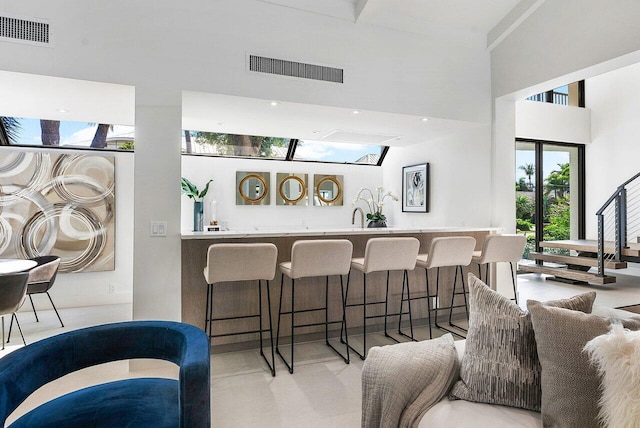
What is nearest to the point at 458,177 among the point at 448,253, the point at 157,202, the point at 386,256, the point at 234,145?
the point at 448,253

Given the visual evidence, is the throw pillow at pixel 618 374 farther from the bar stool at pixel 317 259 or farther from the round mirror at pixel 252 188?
the round mirror at pixel 252 188

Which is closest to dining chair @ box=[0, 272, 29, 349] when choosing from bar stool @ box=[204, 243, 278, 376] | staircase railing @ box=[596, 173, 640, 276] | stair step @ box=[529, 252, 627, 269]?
bar stool @ box=[204, 243, 278, 376]

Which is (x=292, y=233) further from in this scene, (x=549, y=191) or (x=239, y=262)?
(x=549, y=191)

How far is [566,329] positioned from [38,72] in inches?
141

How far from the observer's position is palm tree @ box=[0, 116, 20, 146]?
4191 millimetres

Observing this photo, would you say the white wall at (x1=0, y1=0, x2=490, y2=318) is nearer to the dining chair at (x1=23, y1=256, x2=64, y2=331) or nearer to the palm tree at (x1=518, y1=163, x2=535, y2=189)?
the dining chair at (x1=23, y1=256, x2=64, y2=331)

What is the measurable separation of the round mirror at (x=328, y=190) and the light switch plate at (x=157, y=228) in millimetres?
3082

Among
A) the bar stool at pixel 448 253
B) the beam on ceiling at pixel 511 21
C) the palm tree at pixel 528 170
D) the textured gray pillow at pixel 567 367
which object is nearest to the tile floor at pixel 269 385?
the bar stool at pixel 448 253

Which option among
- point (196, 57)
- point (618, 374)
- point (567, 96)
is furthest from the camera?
point (567, 96)

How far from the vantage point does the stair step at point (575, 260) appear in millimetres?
5500

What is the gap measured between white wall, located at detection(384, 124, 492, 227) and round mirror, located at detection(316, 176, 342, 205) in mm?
1155

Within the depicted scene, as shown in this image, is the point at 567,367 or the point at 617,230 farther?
the point at 617,230

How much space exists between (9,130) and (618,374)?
5666 mm

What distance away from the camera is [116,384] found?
1631 millimetres
